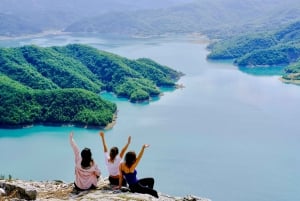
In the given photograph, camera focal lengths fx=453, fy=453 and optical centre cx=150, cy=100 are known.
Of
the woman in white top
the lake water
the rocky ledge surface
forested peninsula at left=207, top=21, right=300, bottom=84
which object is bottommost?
the rocky ledge surface

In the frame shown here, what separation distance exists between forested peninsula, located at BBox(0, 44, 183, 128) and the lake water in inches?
66.6

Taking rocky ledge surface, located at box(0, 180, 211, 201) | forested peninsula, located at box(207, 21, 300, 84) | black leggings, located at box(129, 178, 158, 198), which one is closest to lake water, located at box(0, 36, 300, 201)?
rocky ledge surface, located at box(0, 180, 211, 201)

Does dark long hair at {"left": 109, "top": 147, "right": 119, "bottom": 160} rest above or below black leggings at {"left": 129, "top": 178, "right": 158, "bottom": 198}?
above

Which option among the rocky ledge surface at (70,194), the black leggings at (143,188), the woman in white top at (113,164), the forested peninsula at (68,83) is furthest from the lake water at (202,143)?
the black leggings at (143,188)

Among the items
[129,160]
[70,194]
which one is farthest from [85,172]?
[129,160]

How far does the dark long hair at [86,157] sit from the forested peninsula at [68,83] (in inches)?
1342

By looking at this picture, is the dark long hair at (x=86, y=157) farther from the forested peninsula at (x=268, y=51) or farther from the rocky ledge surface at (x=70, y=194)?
the forested peninsula at (x=268, y=51)

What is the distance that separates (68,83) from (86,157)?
51900mm

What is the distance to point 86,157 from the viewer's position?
6.96m

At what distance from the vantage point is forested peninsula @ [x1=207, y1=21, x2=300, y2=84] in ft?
267

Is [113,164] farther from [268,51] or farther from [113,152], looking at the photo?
[268,51]

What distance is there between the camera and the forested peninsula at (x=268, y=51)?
81.3m

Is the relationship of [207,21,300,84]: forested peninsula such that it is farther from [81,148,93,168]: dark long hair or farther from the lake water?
[81,148,93,168]: dark long hair

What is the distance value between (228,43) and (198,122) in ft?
217
